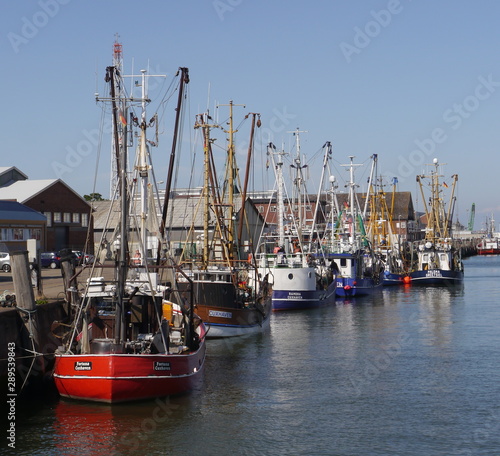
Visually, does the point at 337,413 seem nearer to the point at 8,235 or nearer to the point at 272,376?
the point at 272,376

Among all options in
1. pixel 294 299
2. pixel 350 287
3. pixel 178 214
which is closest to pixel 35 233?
pixel 178 214

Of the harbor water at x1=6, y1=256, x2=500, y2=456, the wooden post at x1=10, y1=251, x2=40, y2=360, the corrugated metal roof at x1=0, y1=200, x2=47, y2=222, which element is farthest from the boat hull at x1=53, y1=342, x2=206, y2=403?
the corrugated metal roof at x1=0, y1=200, x2=47, y2=222

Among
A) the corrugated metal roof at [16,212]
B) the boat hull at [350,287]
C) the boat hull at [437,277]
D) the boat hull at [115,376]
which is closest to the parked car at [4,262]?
the corrugated metal roof at [16,212]

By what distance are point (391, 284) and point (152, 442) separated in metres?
63.8

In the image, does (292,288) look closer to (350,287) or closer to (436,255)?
(350,287)

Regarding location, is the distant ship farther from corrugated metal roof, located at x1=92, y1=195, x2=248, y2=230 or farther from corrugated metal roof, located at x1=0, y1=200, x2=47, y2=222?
corrugated metal roof, located at x1=0, y1=200, x2=47, y2=222

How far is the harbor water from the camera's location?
770 inches

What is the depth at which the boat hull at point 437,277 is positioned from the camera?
250ft

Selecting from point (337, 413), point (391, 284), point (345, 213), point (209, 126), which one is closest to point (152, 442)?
point (337, 413)

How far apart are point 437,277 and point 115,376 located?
59043mm

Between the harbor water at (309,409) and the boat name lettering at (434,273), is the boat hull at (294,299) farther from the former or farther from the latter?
the boat name lettering at (434,273)

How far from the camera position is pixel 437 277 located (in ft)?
251

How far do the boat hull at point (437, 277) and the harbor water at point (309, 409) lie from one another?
40.1 meters

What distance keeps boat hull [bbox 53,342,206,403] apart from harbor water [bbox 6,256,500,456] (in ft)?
1.29
